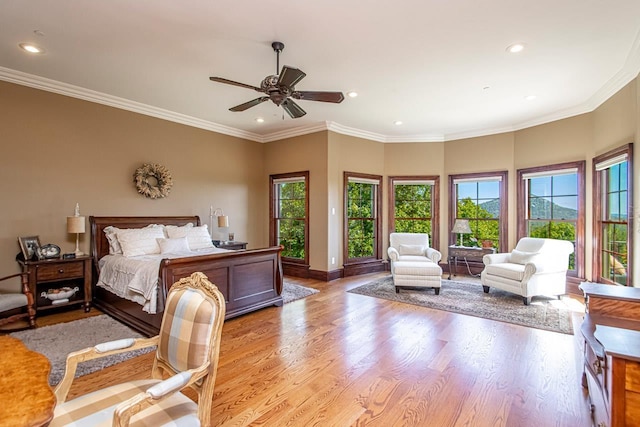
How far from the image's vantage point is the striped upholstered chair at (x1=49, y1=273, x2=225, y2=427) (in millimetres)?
1273

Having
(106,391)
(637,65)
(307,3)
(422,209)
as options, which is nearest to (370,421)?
(106,391)

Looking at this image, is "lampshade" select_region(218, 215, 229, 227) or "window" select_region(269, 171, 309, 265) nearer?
"lampshade" select_region(218, 215, 229, 227)

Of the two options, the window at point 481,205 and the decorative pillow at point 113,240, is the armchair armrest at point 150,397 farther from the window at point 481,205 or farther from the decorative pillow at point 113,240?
the window at point 481,205

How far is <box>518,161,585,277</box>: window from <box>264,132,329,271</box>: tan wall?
3.69 metres

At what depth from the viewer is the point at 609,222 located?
4363 millimetres

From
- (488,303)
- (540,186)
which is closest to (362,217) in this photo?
(488,303)

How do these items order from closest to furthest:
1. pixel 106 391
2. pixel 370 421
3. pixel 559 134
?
pixel 106 391 → pixel 370 421 → pixel 559 134

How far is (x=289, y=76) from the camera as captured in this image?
2766 mm

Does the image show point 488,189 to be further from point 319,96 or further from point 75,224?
point 75,224

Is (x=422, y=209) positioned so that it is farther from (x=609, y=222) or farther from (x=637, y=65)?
(x=637, y=65)

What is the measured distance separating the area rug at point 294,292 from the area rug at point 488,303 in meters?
0.74

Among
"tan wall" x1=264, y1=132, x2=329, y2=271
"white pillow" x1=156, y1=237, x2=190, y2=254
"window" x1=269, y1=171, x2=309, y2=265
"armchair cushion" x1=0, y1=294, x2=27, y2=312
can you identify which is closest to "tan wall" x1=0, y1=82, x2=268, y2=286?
"armchair cushion" x1=0, y1=294, x2=27, y2=312

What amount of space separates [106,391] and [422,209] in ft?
21.1

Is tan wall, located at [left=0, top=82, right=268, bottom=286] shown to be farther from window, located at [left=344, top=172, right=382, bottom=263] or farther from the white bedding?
window, located at [left=344, top=172, right=382, bottom=263]
